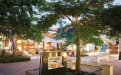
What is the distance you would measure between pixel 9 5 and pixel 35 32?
2843 millimetres

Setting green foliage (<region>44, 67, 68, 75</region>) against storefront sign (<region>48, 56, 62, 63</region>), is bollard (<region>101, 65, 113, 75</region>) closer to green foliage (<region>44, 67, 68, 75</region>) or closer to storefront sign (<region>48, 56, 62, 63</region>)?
green foliage (<region>44, 67, 68, 75</region>)

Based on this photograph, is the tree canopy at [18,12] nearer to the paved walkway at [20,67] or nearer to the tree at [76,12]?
the tree at [76,12]

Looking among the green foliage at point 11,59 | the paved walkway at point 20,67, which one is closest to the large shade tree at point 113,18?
the paved walkway at point 20,67

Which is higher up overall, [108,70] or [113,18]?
[113,18]

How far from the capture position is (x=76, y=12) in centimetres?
792

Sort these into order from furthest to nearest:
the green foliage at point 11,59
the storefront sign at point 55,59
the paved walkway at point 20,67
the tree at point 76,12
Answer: the green foliage at point 11,59 → the paved walkway at point 20,67 → the storefront sign at point 55,59 → the tree at point 76,12

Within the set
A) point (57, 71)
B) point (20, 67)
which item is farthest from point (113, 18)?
point (20, 67)

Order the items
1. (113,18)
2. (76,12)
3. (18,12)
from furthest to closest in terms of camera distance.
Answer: (18,12) < (76,12) < (113,18)

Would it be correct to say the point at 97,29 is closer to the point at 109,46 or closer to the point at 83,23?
the point at 83,23

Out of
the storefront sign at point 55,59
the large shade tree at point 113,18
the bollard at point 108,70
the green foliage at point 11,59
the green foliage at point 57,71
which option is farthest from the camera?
the green foliage at point 11,59

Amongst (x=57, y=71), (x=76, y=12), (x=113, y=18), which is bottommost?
(x=57, y=71)

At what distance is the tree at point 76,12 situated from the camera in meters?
8.13

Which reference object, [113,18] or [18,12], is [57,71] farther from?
[113,18]

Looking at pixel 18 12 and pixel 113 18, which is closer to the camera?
pixel 113 18
